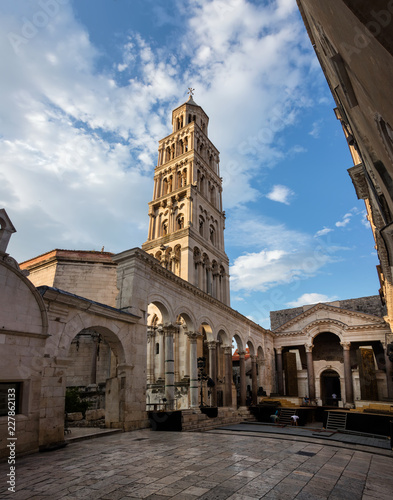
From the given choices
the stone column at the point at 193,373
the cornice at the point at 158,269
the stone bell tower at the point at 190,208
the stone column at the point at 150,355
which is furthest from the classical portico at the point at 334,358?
the stone column at the point at 193,373

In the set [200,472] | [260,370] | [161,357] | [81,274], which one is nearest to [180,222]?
[81,274]

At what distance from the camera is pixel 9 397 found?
9.45m

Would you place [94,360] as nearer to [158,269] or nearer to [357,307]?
[158,269]

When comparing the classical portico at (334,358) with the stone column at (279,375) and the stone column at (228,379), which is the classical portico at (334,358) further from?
the stone column at (228,379)

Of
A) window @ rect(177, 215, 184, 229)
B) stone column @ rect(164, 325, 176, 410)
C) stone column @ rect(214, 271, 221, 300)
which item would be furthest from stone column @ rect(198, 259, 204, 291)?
stone column @ rect(164, 325, 176, 410)

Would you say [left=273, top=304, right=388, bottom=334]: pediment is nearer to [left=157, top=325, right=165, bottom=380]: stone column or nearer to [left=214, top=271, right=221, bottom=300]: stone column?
[left=214, top=271, right=221, bottom=300]: stone column

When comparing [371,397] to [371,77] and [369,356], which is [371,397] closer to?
[369,356]

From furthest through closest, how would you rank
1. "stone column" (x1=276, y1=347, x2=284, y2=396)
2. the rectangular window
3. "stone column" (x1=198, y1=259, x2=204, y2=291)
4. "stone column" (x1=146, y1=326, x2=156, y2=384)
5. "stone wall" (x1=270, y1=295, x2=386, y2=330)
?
"stone wall" (x1=270, y1=295, x2=386, y2=330) < "stone column" (x1=276, y1=347, x2=284, y2=396) < "stone column" (x1=198, y1=259, x2=204, y2=291) < "stone column" (x1=146, y1=326, x2=156, y2=384) < the rectangular window

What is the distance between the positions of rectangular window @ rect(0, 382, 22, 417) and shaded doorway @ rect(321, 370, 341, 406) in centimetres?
3268

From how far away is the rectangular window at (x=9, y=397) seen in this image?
9.27 m

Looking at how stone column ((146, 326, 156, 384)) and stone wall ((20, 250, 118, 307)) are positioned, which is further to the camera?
stone column ((146, 326, 156, 384))

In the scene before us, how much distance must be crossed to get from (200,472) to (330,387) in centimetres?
3596

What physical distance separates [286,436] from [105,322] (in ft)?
29.8

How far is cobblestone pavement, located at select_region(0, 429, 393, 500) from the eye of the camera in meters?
6.14
